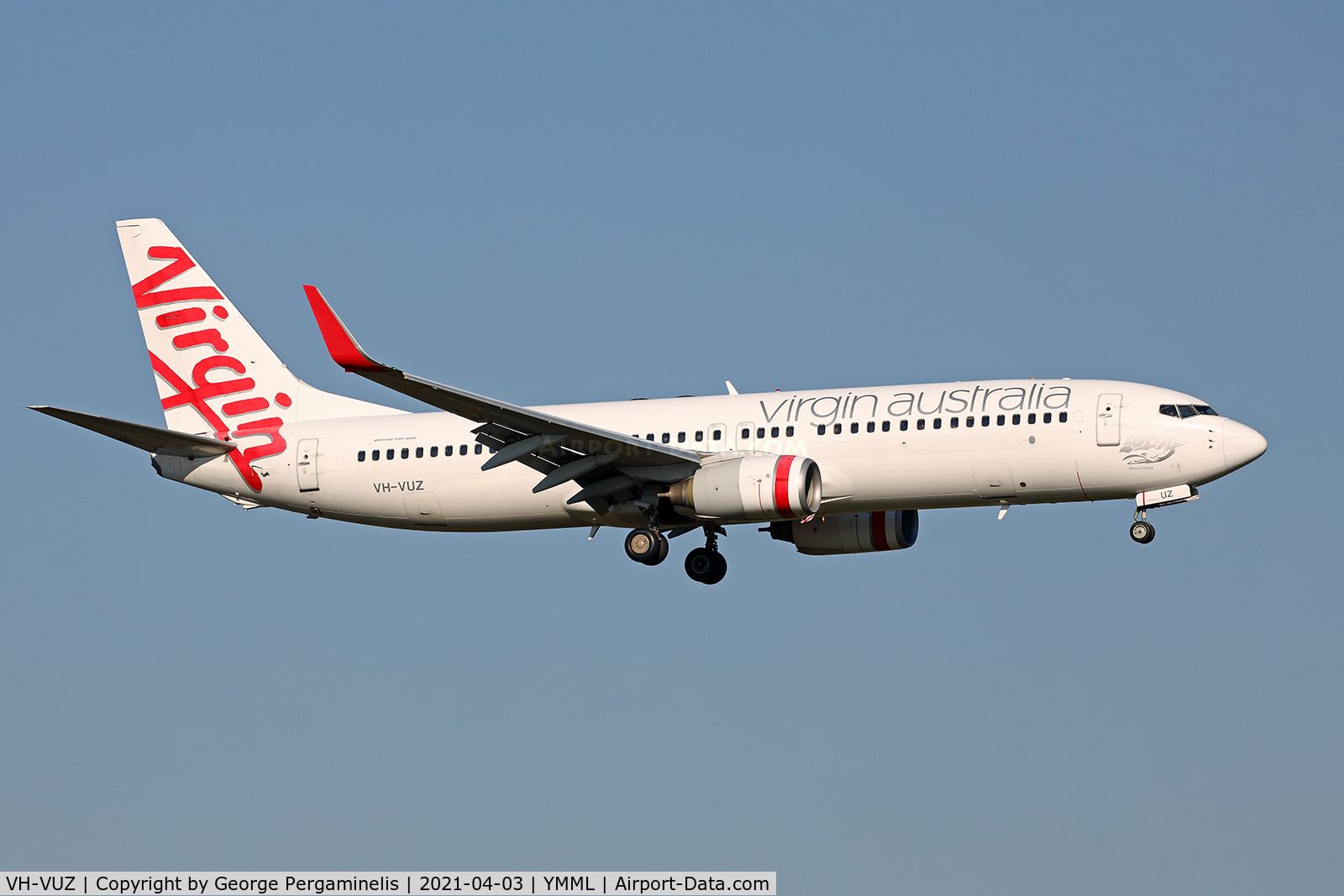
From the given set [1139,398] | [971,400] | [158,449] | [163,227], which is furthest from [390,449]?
[1139,398]

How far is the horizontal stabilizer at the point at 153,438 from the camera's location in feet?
135

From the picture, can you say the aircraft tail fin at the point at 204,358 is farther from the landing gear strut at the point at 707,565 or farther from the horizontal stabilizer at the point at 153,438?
the landing gear strut at the point at 707,565

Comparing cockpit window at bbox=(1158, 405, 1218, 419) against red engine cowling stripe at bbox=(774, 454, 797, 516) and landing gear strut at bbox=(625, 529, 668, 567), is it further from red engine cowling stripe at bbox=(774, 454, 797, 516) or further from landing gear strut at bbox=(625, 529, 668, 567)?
landing gear strut at bbox=(625, 529, 668, 567)

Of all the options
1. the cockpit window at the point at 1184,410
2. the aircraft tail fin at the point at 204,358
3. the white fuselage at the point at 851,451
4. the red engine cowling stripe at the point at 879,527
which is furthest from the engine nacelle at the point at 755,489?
the aircraft tail fin at the point at 204,358

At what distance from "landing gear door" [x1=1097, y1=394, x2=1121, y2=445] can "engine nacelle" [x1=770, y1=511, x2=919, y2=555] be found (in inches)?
285

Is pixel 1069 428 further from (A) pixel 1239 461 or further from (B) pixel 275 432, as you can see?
(B) pixel 275 432

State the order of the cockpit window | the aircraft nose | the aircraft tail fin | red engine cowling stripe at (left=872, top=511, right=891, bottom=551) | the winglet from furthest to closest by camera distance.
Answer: the aircraft tail fin → red engine cowling stripe at (left=872, top=511, right=891, bottom=551) → the cockpit window → the aircraft nose → the winglet

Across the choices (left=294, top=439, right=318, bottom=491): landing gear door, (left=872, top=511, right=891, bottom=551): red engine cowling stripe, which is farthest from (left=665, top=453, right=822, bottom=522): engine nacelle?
(left=294, top=439, right=318, bottom=491): landing gear door

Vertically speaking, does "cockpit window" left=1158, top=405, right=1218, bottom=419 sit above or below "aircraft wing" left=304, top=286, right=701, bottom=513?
above

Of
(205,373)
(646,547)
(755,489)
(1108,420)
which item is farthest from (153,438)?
(1108,420)

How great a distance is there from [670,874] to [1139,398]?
55.9 feet

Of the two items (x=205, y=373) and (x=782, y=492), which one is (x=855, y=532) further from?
(x=205, y=373)

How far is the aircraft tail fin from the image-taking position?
4681 cm

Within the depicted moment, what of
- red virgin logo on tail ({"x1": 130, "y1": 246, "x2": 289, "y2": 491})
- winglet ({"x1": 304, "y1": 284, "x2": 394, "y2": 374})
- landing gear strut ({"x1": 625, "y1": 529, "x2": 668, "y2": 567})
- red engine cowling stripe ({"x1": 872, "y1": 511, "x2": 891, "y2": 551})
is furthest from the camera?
red engine cowling stripe ({"x1": 872, "y1": 511, "x2": 891, "y2": 551})
